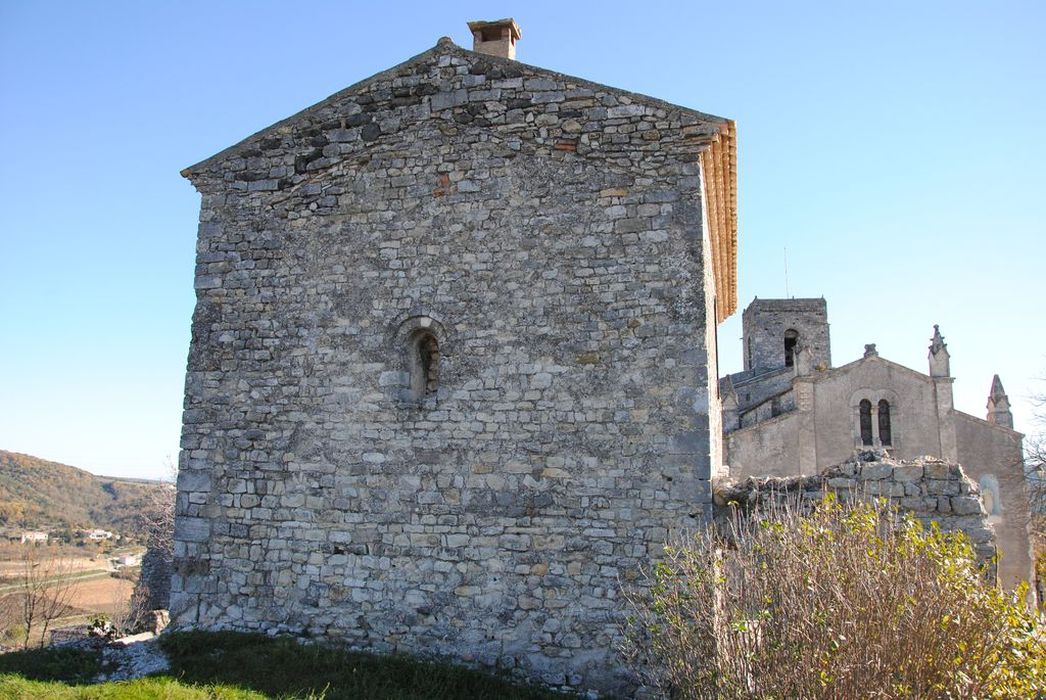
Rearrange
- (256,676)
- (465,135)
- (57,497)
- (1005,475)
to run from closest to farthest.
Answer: (256,676)
(465,135)
(1005,475)
(57,497)


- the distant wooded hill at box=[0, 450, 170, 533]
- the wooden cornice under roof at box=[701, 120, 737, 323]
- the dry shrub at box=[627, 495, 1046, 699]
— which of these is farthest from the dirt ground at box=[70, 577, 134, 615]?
the dry shrub at box=[627, 495, 1046, 699]

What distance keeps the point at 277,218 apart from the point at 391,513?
3.74m

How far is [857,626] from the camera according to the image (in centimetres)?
438

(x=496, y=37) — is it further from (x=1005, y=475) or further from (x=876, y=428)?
(x=1005, y=475)

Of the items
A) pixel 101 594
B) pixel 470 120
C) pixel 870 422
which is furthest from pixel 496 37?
pixel 101 594

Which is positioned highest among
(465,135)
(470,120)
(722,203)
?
(470,120)

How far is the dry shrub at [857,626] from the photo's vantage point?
4285mm

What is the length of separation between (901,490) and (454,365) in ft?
15.2

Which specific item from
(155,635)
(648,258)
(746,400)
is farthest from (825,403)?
(155,635)

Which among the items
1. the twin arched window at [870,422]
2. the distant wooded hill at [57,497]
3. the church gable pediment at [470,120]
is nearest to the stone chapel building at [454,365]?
the church gable pediment at [470,120]

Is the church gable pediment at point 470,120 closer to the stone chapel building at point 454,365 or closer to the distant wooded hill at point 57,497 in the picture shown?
the stone chapel building at point 454,365

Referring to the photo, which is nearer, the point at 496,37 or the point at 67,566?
the point at 496,37

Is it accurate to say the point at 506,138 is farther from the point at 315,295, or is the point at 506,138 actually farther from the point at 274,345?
the point at 274,345

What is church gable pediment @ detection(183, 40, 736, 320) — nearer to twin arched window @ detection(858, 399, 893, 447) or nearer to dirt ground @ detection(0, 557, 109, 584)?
twin arched window @ detection(858, 399, 893, 447)
